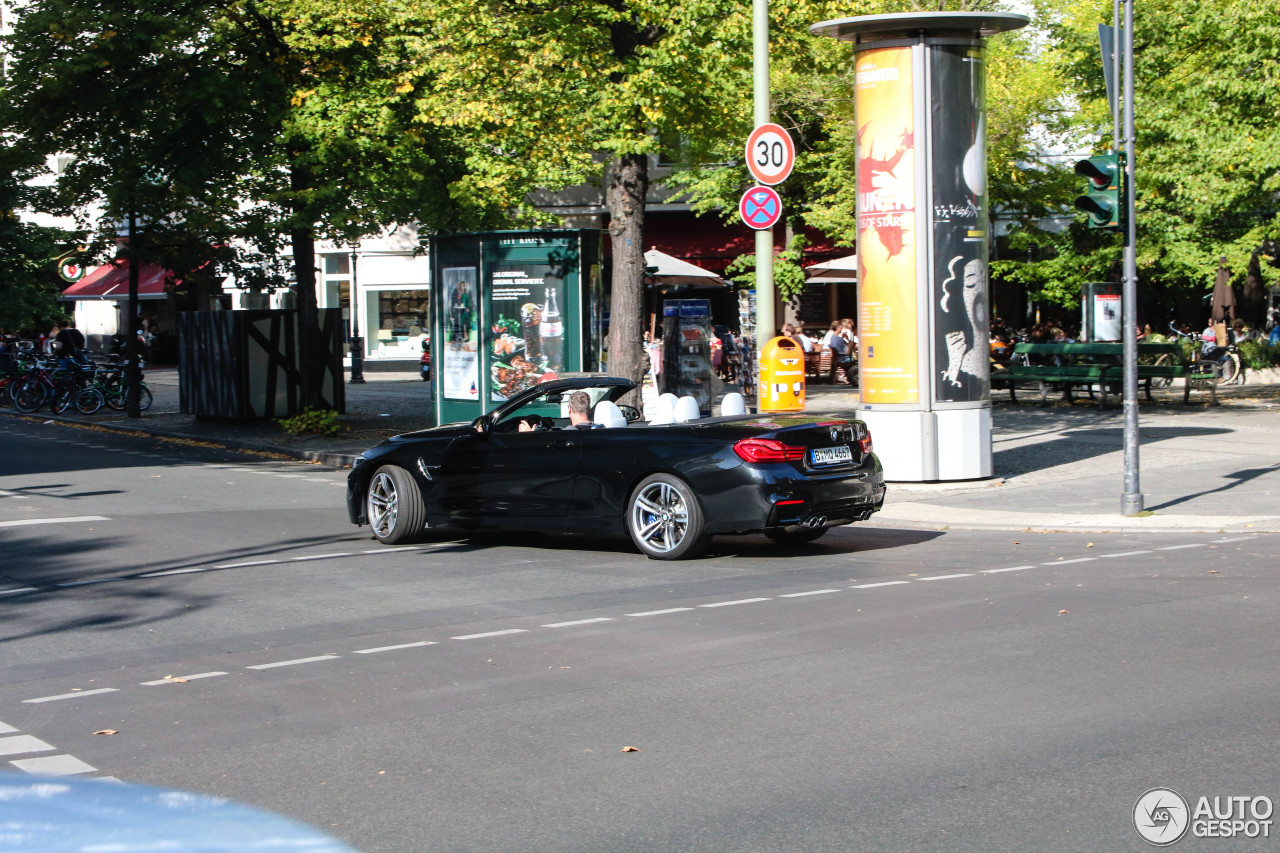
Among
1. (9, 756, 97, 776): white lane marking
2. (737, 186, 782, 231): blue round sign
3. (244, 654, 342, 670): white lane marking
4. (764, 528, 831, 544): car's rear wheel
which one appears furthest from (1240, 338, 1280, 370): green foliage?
(9, 756, 97, 776): white lane marking

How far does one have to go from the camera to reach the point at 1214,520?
42.3 feet

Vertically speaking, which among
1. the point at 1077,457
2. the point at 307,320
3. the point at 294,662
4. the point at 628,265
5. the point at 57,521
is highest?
the point at 628,265

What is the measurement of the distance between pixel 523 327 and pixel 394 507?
8.63m

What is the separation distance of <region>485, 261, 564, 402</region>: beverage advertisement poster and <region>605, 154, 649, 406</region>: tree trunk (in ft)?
6.48

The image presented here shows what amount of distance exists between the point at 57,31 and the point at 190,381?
8.26 m

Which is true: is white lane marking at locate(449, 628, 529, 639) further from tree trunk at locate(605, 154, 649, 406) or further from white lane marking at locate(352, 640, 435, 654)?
tree trunk at locate(605, 154, 649, 406)

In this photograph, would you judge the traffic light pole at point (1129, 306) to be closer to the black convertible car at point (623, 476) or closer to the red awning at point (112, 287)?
the black convertible car at point (623, 476)

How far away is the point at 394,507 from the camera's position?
1264 cm

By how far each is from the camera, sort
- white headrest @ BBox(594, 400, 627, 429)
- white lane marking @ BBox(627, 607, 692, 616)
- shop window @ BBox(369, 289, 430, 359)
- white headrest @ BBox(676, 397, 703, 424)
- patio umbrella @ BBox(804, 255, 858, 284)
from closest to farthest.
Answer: white lane marking @ BBox(627, 607, 692, 616)
white headrest @ BBox(676, 397, 703, 424)
white headrest @ BBox(594, 400, 627, 429)
patio umbrella @ BBox(804, 255, 858, 284)
shop window @ BBox(369, 289, 430, 359)

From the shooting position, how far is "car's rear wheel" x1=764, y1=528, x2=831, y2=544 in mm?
12258

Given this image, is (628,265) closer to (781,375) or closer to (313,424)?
(781,375)

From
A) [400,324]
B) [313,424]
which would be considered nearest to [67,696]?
[313,424]

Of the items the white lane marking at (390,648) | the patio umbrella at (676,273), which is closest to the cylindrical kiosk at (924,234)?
the white lane marking at (390,648)

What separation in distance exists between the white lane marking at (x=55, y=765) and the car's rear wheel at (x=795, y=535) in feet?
24.0
